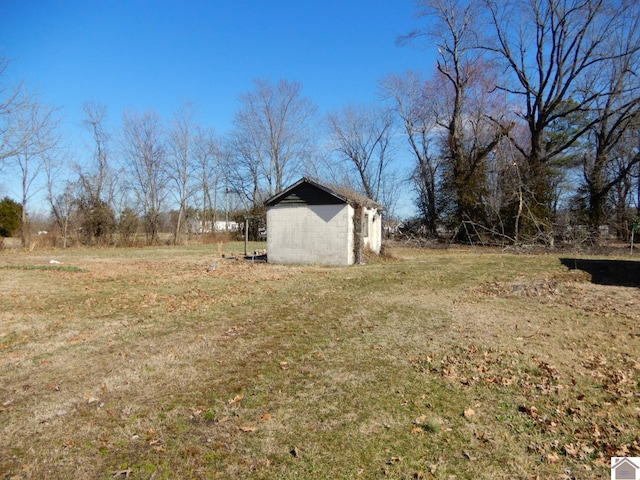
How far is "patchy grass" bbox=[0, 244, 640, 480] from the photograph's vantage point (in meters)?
2.74

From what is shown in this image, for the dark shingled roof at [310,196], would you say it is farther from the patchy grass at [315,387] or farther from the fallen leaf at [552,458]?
the fallen leaf at [552,458]

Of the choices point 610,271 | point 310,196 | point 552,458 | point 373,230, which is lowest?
point 552,458

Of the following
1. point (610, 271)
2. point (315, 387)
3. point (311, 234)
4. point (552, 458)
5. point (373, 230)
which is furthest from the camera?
point (373, 230)

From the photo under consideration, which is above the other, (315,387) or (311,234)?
(311,234)

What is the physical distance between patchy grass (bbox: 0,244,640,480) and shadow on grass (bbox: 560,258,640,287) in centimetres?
330

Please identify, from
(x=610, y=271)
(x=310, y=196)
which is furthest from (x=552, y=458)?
(x=610, y=271)

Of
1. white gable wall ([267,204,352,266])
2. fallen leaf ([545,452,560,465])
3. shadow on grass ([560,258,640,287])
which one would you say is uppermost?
white gable wall ([267,204,352,266])

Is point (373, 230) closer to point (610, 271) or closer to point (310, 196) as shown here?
point (310, 196)

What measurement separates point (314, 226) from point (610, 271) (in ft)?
35.4

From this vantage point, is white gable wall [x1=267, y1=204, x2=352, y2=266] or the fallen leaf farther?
white gable wall [x1=267, y1=204, x2=352, y2=266]

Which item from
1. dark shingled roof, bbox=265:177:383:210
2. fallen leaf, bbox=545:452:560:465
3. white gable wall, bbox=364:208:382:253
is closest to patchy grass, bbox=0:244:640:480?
fallen leaf, bbox=545:452:560:465

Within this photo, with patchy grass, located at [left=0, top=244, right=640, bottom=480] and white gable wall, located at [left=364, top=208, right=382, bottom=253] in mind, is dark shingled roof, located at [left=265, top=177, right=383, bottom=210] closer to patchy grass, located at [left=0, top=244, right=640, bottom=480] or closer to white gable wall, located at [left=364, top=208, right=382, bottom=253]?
white gable wall, located at [left=364, top=208, right=382, bottom=253]

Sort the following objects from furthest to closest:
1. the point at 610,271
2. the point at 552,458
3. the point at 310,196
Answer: the point at 310,196
the point at 610,271
the point at 552,458

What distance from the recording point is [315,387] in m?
3.94
